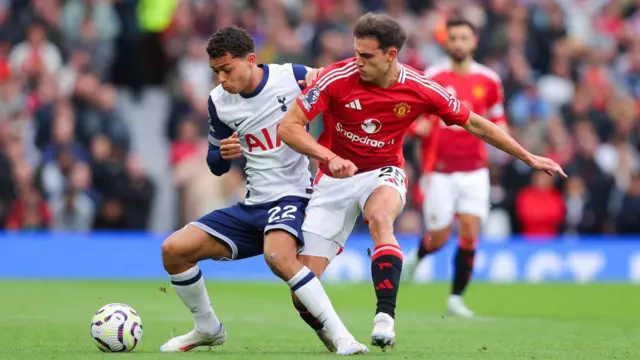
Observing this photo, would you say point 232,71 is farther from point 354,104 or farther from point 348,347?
point 348,347

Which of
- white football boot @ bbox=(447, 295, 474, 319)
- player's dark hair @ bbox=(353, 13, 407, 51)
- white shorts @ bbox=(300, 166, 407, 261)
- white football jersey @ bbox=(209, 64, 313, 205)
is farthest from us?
white football boot @ bbox=(447, 295, 474, 319)

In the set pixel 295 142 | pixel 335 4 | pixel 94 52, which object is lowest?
pixel 295 142

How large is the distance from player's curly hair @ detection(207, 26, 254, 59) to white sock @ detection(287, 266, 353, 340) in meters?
1.65

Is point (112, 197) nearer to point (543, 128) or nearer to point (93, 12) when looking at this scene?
point (93, 12)

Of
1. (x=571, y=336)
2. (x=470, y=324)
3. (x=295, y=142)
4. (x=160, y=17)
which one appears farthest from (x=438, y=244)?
(x=160, y=17)

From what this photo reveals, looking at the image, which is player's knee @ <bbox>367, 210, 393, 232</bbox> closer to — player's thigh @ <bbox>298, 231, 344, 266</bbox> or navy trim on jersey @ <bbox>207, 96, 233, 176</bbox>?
player's thigh @ <bbox>298, 231, 344, 266</bbox>

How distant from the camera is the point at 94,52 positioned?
20719 millimetres

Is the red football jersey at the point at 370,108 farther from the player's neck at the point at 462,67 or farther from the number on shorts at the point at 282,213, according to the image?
the player's neck at the point at 462,67

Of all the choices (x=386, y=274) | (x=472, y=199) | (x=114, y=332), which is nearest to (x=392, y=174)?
(x=386, y=274)

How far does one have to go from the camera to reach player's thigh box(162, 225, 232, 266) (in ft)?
29.5

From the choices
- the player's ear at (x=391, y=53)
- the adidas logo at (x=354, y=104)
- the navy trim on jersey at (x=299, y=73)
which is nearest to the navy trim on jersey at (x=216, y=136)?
the navy trim on jersey at (x=299, y=73)

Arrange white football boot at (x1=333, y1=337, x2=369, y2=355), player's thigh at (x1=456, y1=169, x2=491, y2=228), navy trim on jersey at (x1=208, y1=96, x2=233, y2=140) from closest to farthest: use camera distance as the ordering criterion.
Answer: white football boot at (x1=333, y1=337, x2=369, y2=355)
navy trim on jersey at (x1=208, y1=96, x2=233, y2=140)
player's thigh at (x1=456, y1=169, x2=491, y2=228)

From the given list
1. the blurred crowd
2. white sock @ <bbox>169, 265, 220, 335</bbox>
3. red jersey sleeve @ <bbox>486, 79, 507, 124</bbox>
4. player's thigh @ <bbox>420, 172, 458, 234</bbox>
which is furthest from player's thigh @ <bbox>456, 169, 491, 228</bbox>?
the blurred crowd

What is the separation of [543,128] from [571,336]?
10899 mm
